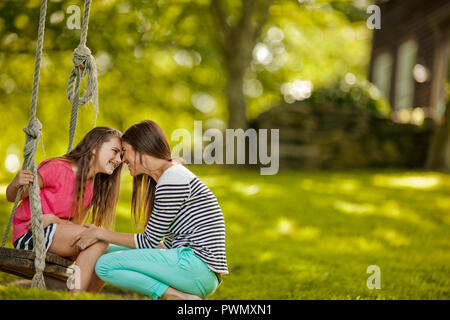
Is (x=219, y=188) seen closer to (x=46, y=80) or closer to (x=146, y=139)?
(x=146, y=139)

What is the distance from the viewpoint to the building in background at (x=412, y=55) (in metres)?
11.2

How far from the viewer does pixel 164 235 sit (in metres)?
2.55

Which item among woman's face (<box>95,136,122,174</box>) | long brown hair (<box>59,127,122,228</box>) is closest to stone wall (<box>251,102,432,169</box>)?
long brown hair (<box>59,127,122,228</box>)

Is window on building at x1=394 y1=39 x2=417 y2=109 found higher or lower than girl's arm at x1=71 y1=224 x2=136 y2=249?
higher

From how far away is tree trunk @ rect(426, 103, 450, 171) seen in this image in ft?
29.1

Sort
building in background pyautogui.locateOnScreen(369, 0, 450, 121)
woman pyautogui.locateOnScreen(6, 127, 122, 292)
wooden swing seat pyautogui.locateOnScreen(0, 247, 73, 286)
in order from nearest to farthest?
1. wooden swing seat pyautogui.locateOnScreen(0, 247, 73, 286)
2. woman pyautogui.locateOnScreen(6, 127, 122, 292)
3. building in background pyautogui.locateOnScreen(369, 0, 450, 121)

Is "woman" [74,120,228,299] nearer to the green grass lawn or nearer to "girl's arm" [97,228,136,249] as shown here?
"girl's arm" [97,228,136,249]

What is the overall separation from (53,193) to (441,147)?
782 cm

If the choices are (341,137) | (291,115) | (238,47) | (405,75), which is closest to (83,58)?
(291,115)

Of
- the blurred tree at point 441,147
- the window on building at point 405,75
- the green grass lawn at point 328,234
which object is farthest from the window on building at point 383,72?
the green grass lawn at point 328,234

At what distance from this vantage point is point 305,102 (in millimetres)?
9617

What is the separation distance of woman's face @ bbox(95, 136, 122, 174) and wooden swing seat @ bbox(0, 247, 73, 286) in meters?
0.51

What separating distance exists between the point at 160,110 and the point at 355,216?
35.6ft
